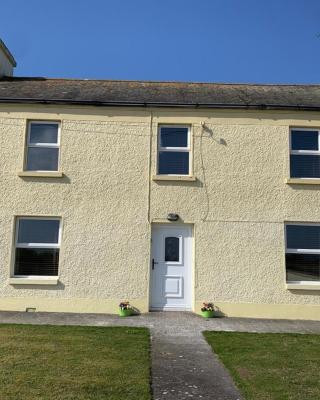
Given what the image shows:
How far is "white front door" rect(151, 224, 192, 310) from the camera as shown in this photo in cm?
1121

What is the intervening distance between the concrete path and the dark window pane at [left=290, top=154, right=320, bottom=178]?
3.79 m

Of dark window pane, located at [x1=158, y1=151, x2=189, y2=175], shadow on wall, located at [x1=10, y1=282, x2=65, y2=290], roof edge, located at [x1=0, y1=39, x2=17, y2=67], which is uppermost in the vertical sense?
roof edge, located at [x1=0, y1=39, x2=17, y2=67]

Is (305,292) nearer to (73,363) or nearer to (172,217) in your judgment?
(172,217)

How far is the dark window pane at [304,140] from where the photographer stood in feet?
38.9

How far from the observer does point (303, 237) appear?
11445 mm

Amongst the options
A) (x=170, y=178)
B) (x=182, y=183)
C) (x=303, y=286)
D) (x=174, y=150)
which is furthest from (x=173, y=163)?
(x=303, y=286)

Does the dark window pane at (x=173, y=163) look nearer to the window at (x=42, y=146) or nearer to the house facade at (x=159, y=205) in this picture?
the house facade at (x=159, y=205)

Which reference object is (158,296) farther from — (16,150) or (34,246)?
(16,150)

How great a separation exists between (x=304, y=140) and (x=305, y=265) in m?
3.31

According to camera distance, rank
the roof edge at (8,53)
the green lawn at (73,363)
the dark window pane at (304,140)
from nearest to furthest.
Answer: the green lawn at (73,363) → the dark window pane at (304,140) → the roof edge at (8,53)

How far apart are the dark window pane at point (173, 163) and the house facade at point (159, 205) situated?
28mm

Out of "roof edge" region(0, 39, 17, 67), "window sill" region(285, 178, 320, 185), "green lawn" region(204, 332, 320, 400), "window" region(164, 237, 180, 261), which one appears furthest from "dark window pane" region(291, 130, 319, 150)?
"roof edge" region(0, 39, 17, 67)

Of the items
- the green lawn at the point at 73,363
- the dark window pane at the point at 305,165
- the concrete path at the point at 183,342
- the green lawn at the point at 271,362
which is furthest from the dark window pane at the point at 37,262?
the dark window pane at the point at 305,165

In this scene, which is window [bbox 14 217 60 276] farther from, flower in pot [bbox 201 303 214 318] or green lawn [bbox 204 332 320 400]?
green lawn [bbox 204 332 320 400]
